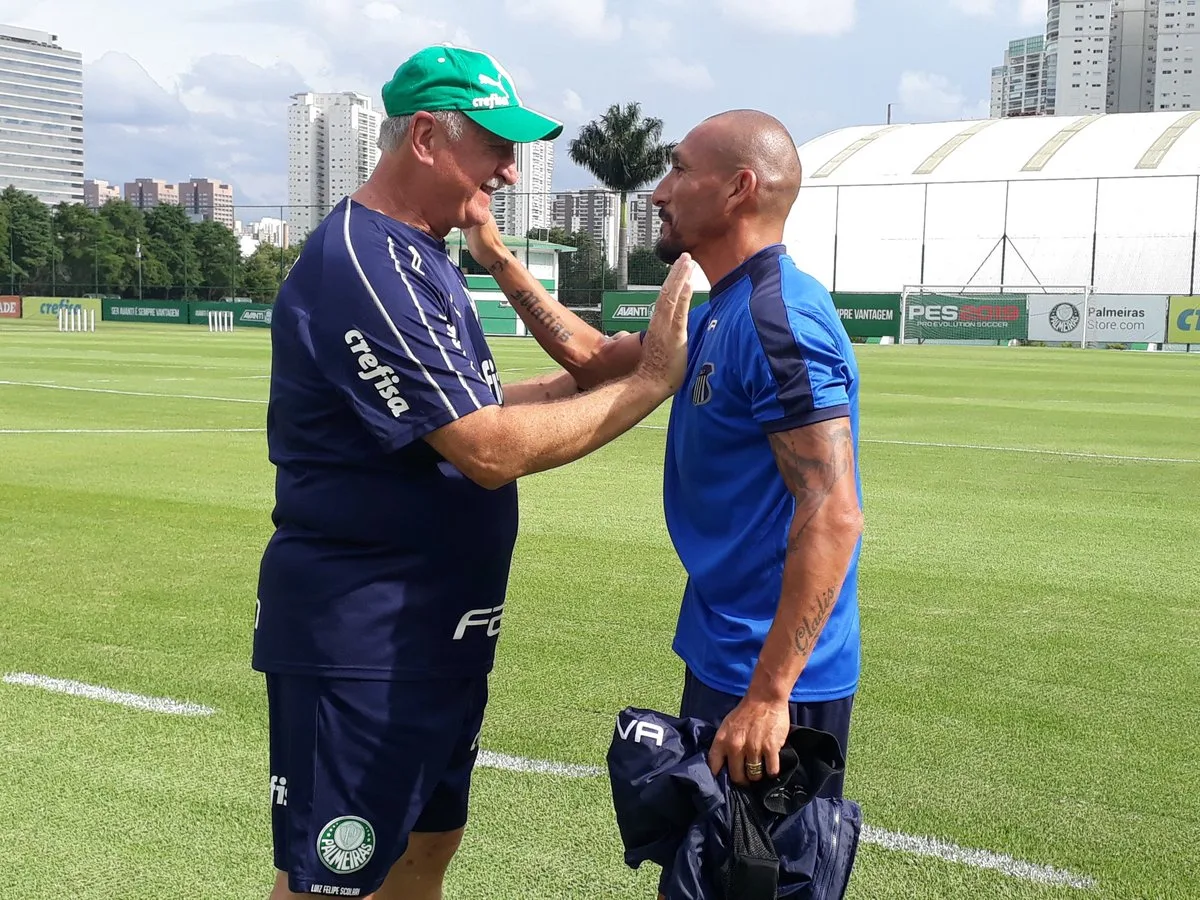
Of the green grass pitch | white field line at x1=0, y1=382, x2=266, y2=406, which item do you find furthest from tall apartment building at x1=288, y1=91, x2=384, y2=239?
the green grass pitch

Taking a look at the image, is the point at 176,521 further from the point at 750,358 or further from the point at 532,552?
the point at 750,358

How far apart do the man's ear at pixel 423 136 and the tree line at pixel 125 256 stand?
5541 centimetres

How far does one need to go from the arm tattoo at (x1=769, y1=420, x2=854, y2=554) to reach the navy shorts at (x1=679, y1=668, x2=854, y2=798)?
43 cm

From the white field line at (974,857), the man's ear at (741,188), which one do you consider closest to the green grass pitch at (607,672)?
the white field line at (974,857)

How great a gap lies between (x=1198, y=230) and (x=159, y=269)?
5339 centimetres

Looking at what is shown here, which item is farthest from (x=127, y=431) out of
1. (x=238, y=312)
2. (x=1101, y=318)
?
(x=238, y=312)

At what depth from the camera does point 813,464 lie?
8.87 ft

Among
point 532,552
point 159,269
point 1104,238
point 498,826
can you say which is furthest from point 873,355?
point 159,269

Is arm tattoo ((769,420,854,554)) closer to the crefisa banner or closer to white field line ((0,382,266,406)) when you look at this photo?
white field line ((0,382,266,406))

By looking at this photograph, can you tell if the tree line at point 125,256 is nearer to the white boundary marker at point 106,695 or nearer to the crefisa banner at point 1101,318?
the crefisa banner at point 1101,318

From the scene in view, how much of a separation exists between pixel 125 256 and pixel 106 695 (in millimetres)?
77459

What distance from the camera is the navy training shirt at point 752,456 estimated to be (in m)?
2.73

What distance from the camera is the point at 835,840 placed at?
274cm

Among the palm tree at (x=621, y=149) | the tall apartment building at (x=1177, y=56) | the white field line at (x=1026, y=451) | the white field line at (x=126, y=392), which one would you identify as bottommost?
the white field line at (x=1026, y=451)
